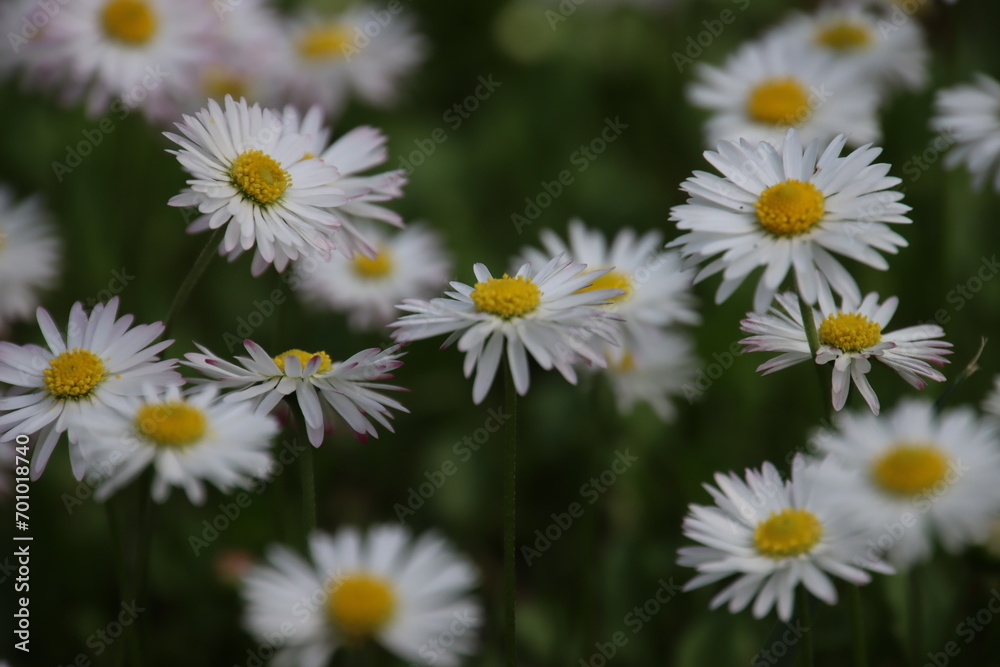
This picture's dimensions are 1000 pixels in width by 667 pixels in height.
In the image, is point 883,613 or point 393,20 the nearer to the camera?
point 883,613

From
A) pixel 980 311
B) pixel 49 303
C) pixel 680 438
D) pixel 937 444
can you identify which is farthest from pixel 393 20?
pixel 937 444

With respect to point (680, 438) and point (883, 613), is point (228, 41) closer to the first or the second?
point (680, 438)

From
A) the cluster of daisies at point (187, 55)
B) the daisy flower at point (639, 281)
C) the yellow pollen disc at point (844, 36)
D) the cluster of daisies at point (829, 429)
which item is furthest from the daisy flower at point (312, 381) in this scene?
the yellow pollen disc at point (844, 36)

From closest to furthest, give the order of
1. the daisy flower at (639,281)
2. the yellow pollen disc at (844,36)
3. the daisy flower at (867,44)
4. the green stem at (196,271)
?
the green stem at (196,271)
the daisy flower at (639,281)
the daisy flower at (867,44)
the yellow pollen disc at (844,36)

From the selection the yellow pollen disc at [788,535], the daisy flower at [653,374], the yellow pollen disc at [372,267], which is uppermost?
the daisy flower at [653,374]

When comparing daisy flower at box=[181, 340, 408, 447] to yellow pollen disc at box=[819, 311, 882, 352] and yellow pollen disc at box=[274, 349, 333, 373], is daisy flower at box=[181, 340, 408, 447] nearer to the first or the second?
yellow pollen disc at box=[274, 349, 333, 373]

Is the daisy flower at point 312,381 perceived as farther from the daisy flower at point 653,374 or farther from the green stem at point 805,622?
the daisy flower at point 653,374

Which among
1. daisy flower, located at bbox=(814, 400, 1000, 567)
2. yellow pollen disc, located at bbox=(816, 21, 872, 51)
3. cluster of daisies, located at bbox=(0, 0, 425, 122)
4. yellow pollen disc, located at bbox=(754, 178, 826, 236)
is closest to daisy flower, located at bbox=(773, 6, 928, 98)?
yellow pollen disc, located at bbox=(816, 21, 872, 51)
